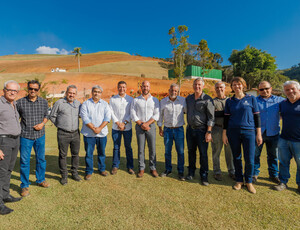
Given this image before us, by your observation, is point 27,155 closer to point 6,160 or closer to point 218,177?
point 6,160

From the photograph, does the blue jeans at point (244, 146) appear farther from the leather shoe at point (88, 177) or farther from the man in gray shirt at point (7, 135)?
the man in gray shirt at point (7, 135)

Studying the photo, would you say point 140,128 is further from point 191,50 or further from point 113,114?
point 191,50

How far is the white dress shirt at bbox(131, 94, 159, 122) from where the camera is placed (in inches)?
157

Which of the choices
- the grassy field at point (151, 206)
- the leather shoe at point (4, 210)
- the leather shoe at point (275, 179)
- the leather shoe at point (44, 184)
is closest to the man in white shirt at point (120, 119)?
the grassy field at point (151, 206)

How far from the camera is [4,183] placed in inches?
115

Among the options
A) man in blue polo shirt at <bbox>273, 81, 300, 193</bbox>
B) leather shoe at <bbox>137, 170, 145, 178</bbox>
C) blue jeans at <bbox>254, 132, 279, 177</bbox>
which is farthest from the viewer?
leather shoe at <bbox>137, 170, 145, 178</bbox>

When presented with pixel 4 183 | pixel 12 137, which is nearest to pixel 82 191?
pixel 4 183

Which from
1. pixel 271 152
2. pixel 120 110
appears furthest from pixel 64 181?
pixel 271 152

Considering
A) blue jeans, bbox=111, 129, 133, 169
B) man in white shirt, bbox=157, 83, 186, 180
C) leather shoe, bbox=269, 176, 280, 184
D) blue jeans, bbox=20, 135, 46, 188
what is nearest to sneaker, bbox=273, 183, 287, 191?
leather shoe, bbox=269, 176, 280, 184

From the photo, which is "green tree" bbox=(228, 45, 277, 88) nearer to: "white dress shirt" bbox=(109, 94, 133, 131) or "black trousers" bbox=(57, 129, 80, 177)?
"white dress shirt" bbox=(109, 94, 133, 131)

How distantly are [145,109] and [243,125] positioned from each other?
204cm

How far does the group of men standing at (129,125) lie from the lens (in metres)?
2.97

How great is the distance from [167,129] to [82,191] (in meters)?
2.17

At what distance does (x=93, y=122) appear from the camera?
12.6ft
